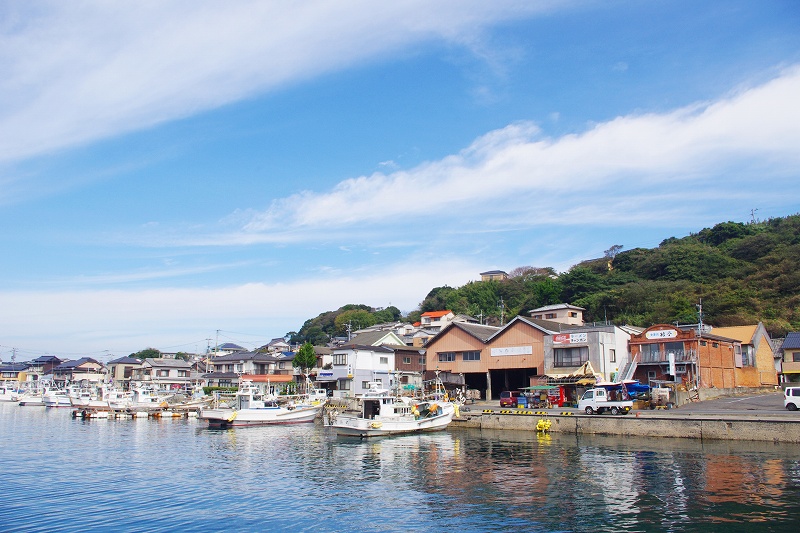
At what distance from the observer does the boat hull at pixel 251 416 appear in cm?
5106

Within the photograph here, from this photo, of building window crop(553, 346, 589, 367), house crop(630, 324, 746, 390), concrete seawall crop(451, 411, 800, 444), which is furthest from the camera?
building window crop(553, 346, 589, 367)

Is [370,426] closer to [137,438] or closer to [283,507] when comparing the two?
[137,438]

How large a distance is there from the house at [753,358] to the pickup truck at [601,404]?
70.0 feet

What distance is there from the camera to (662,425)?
36.3 metres

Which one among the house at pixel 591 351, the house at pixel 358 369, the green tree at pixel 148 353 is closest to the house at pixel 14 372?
the green tree at pixel 148 353

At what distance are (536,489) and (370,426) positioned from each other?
67.0 feet

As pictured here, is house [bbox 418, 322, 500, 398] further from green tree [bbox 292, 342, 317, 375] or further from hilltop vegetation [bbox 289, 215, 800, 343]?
hilltop vegetation [bbox 289, 215, 800, 343]

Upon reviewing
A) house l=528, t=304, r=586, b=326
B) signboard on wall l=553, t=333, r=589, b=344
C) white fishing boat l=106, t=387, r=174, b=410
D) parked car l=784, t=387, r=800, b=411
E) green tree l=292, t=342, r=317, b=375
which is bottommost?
white fishing boat l=106, t=387, r=174, b=410

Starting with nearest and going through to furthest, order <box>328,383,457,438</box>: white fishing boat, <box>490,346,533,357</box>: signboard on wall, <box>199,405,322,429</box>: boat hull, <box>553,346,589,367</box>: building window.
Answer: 1. <box>328,383,457,438</box>: white fishing boat
2. <box>199,405,322,429</box>: boat hull
3. <box>553,346,589,367</box>: building window
4. <box>490,346,533,357</box>: signboard on wall

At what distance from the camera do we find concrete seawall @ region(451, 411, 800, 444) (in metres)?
32.6

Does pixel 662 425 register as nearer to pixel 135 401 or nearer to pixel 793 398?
pixel 793 398

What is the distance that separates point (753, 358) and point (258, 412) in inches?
1950

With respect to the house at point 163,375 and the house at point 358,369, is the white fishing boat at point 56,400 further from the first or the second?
the house at point 358,369

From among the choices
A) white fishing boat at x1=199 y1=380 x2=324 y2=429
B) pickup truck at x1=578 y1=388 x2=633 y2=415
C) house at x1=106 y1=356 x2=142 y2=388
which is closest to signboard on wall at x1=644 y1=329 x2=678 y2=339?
pickup truck at x1=578 y1=388 x2=633 y2=415
